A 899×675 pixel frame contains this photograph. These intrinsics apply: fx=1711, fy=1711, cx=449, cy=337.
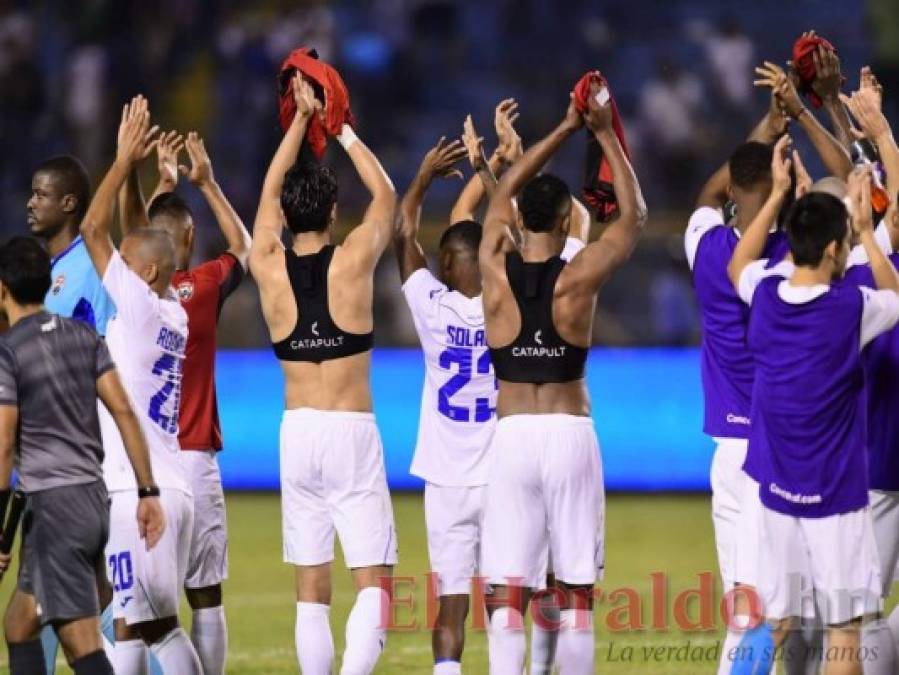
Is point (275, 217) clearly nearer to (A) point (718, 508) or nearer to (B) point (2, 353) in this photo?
(B) point (2, 353)

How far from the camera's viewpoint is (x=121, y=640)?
26.3 ft

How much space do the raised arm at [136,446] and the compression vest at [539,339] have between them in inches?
69.3

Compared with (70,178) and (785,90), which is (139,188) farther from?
(785,90)

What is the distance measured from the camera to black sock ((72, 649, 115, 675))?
7195mm

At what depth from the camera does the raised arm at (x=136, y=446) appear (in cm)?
732

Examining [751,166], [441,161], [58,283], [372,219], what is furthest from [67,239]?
[751,166]

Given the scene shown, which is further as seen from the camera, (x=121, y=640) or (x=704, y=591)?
(x=704, y=591)

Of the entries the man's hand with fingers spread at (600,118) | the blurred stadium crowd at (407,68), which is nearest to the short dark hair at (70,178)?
the man's hand with fingers spread at (600,118)

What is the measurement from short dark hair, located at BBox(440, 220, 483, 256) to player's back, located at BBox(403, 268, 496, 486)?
24 centimetres

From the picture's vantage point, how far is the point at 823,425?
7.07 m

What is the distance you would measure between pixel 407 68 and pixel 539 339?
1511cm

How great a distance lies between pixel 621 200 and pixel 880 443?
1.66 meters

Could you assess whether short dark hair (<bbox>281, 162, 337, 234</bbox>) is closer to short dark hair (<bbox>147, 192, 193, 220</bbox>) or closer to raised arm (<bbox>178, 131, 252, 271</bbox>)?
short dark hair (<bbox>147, 192, 193, 220</bbox>)

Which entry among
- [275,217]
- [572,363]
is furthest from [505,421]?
[275,217]
